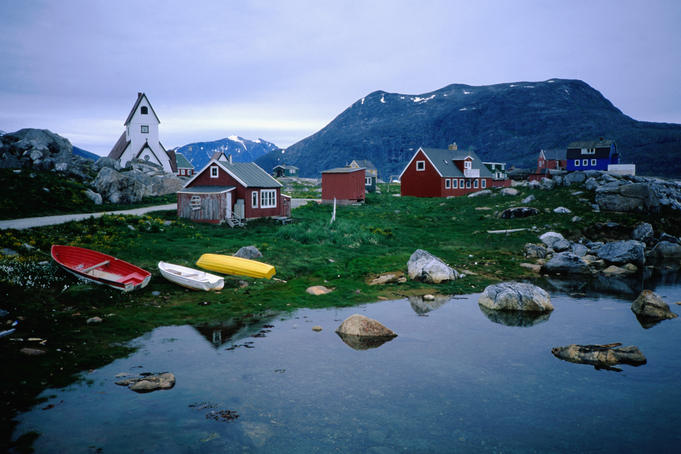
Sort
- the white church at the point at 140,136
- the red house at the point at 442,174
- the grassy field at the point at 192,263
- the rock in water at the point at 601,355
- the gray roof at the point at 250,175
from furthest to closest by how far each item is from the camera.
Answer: the white church at the point at 140,136 < the red house at the point at 442,174 < the gray roof at the point at 250,175 < the rock in water at the point at 601,355 < the grassy field at the point at 192,263

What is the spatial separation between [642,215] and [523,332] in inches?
1085

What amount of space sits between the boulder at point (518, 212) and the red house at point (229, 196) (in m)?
19.6

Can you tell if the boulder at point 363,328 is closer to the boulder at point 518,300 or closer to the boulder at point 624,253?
the boulder at point 518,300

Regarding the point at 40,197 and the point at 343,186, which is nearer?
A: the point at 40,197

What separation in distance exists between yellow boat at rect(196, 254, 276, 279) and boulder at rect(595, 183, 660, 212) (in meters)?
31.9

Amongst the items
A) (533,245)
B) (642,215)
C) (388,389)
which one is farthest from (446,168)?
(388,389)

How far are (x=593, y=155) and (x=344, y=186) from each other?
7125cm

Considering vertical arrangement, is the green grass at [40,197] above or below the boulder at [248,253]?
above

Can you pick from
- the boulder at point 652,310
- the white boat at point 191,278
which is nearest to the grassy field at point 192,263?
the white boat at point 191,278

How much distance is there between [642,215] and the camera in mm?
34781

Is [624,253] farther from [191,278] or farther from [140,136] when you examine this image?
[140,136]

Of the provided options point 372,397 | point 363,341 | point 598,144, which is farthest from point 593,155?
point 372,397

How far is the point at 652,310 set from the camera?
16.7m

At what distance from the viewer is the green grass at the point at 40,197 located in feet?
93.1
